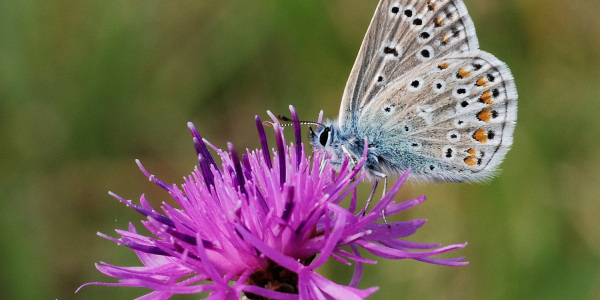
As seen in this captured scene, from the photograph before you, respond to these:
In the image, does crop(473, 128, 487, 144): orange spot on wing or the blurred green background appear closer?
crop(473, 128, 487, 144): orange spot on wing

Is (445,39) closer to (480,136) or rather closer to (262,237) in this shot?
(480,136)

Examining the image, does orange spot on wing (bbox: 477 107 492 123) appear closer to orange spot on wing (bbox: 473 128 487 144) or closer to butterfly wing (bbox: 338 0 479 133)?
orange spot on wing (bbox: 473 128 487 144)

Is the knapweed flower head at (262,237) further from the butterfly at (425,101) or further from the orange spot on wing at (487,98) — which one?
the orange spot on wing at (487,98)

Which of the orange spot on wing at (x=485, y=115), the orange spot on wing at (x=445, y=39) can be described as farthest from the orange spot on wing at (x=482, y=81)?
the orange spot on wing at (x=445, y=39)

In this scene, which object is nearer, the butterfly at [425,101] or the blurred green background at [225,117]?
the butterfly at [425,101]

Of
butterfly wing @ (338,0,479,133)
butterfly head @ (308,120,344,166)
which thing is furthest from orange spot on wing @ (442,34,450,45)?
butterfly head @ (308,120,344,166)

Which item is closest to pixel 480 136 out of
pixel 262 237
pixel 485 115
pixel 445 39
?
pixel 485 115

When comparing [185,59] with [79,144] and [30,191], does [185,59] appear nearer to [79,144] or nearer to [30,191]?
[79,144]
